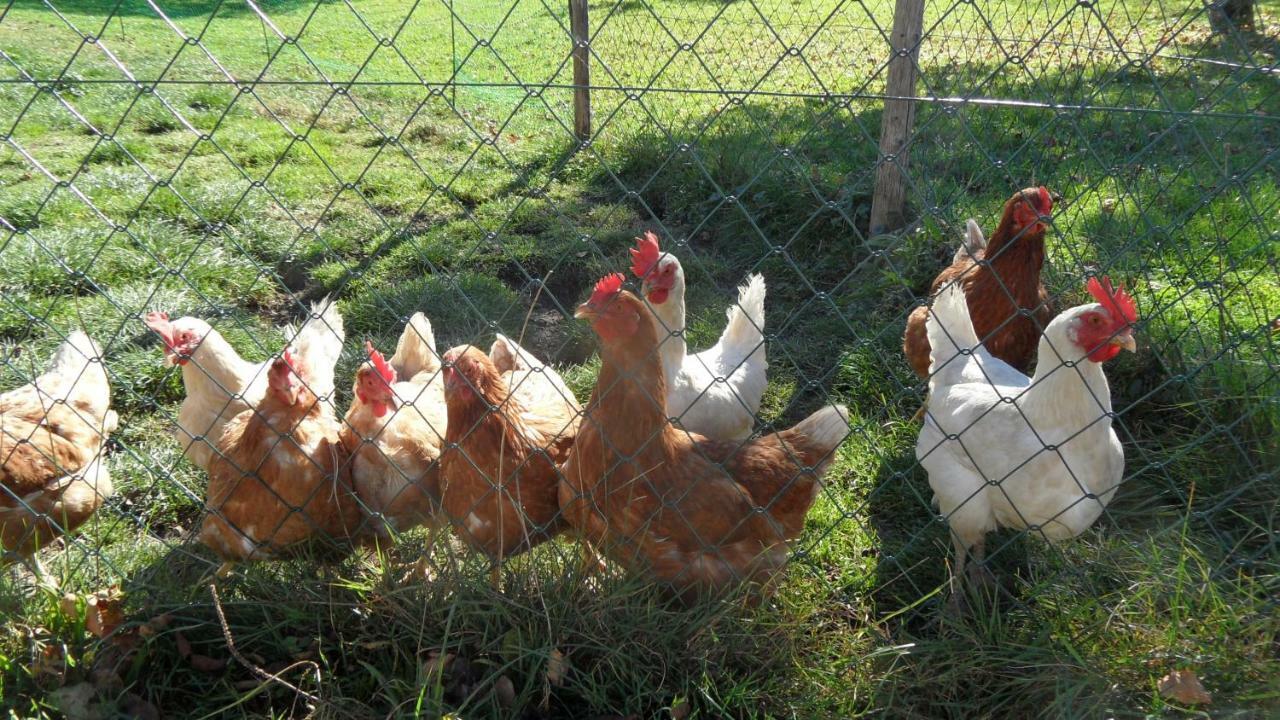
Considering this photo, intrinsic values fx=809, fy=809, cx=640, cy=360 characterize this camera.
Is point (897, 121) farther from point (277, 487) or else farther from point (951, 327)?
point (277, 487)

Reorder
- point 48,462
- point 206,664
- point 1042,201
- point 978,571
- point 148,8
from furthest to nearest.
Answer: point 148,8 → point 1042,201 → point 48,462 → point 978,571 → point 206,664

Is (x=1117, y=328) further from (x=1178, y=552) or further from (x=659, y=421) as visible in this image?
(x=659, y=421)

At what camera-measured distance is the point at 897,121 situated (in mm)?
4148

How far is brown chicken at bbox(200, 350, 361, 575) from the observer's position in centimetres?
255

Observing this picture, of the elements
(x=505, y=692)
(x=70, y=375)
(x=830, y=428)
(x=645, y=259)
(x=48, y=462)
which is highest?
(x=645, y=259)

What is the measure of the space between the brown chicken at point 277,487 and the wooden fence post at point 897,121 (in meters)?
2.61

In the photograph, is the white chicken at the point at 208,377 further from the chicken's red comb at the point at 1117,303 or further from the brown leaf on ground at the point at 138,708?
the chicken's red comb at the point at 1117,303

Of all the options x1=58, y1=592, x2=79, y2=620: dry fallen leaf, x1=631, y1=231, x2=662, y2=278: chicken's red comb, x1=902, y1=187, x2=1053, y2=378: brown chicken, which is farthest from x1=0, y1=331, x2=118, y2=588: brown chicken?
x1=902, y1=187, x2=1053, y2=378: brown chicken

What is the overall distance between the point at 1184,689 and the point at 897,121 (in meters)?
3.11

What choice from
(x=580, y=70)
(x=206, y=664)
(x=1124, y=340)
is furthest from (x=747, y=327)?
(x=580, y=70)

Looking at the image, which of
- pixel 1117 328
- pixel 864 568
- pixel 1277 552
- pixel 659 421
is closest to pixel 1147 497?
pixel 1277 552

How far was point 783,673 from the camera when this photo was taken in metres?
2.06

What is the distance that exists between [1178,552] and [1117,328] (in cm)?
61

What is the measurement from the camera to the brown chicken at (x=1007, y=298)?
3.11 meters
